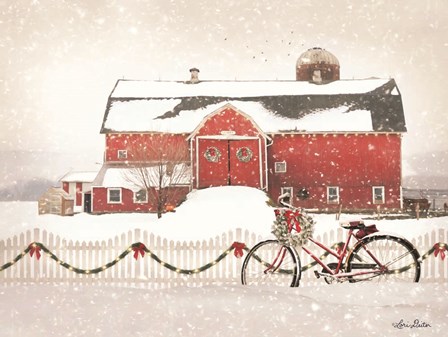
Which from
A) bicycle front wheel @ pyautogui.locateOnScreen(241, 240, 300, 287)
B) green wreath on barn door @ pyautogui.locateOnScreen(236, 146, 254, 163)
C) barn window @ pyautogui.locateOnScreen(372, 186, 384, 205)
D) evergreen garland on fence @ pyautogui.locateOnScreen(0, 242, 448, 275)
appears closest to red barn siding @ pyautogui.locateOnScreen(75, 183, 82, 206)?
green wreath on barn door @ pyautogui.locateOnScreen(236, 146, 254, 163)

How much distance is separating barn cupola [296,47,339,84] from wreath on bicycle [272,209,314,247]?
72.5 feet

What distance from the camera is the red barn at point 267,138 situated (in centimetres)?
2281

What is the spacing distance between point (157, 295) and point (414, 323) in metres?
3.08

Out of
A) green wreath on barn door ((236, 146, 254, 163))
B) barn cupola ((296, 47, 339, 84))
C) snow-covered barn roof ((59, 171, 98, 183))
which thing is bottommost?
snow-covered barn roof ((59, 171, 98, 183))

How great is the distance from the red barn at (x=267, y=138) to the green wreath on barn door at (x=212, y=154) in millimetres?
41

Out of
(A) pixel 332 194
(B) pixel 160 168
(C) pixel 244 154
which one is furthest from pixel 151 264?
(A) pixel 332 194

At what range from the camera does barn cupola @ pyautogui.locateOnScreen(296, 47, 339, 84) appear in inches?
1133

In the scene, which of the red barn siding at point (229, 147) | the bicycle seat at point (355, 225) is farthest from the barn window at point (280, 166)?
the bicycle seat at point (355, 225)

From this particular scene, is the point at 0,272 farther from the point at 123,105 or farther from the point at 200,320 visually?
the point at 123,105

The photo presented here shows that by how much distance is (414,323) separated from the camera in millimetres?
5512

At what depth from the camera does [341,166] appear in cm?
2402
